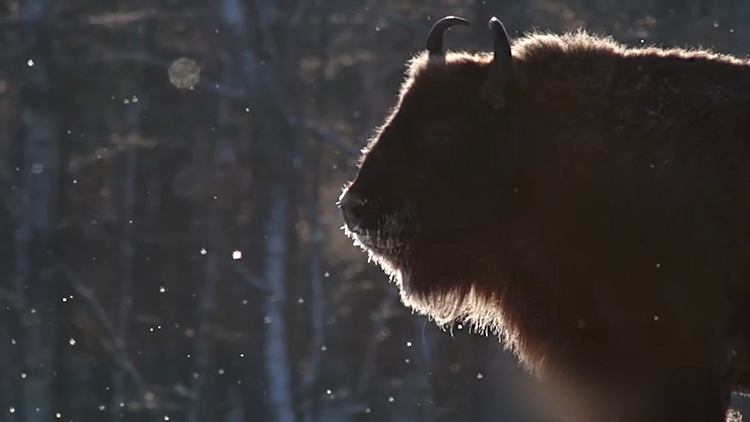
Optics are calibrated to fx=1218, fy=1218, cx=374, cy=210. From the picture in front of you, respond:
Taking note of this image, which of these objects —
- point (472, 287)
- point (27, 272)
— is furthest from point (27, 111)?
point (472, 287)

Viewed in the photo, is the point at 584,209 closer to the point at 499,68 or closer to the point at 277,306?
the point at 499,68

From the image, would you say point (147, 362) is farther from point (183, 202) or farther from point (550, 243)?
point (550, 243)

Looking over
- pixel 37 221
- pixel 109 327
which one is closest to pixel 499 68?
pixel 37 221

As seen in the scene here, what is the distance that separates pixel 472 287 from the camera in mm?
4324

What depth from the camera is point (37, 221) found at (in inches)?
618

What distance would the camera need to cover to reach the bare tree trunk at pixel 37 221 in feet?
50.6

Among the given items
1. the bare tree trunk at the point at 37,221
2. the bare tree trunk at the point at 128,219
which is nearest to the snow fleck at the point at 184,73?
the bare tree trunk at the point at 128,219

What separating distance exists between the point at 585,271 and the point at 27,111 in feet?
41.4

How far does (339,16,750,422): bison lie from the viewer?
12.1ft

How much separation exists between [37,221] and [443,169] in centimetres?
1249

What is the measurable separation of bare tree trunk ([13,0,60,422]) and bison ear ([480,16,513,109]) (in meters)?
12.2

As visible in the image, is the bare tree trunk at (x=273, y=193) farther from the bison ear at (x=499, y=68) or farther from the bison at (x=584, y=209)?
the bison ear at (x=499, y=68)

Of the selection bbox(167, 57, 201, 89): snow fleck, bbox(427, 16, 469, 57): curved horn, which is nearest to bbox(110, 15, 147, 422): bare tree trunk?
bbox(167, 57, 201, 89): snow fleck

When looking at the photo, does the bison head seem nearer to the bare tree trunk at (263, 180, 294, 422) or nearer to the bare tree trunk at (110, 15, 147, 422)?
the bare tree trunk at (263, 180, 294, 422)
